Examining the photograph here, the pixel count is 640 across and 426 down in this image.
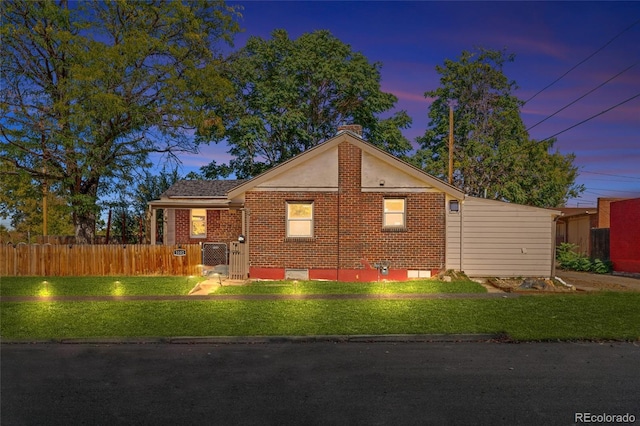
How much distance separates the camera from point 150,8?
2603 cm

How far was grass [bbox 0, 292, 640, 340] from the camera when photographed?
9.46 meters

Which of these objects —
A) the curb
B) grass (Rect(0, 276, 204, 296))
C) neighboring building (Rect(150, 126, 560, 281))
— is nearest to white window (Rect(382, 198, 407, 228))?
neighboring building (Rect(150, 126, 560, 281))

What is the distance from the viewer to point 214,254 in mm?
23281

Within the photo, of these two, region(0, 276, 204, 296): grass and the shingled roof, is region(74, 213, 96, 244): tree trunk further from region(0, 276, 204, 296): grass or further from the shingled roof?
region(0, 276, 204, 296): grass

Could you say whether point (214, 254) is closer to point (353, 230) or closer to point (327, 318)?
point (353, 230)

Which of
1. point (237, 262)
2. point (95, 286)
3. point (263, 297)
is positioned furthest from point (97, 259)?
point (263, 297)

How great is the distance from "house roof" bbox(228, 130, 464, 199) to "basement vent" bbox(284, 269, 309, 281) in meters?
3.67

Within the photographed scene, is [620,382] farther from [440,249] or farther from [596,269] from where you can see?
[596,269]

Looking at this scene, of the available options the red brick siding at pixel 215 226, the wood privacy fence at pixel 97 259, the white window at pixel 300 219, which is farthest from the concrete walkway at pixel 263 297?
the red brick siding at pixel 215 226

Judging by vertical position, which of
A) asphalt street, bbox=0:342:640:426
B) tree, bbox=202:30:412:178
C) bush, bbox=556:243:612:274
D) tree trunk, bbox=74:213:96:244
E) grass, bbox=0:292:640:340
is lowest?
bush, bbox=556:243:612:274

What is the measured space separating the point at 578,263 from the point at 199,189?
22.7m

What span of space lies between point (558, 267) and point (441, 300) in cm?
2044

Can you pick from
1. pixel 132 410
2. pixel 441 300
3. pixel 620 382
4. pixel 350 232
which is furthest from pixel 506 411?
pixel 350 232

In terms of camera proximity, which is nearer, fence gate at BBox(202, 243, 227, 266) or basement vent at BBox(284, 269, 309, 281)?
basement vent at BBox(284, 269, 309, 281)
